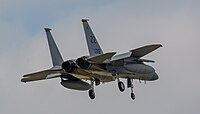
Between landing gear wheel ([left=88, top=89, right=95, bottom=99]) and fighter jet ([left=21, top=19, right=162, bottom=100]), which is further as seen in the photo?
landing gear wheel ([left=88, top=89, right=95, bottom=99])

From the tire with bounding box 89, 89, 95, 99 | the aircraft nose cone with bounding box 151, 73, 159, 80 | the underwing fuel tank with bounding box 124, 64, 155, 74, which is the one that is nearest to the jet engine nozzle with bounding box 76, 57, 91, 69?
the tire with bounding box 89, 89, 95, 99

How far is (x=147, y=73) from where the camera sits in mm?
96000

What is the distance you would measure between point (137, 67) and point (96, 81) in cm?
336

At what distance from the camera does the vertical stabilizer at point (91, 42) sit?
3725 inches

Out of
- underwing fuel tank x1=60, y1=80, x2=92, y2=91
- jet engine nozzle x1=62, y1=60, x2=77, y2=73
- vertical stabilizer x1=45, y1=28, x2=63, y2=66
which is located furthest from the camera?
underwing fuel tank x1=60, y1=80, x2=92, y2=91

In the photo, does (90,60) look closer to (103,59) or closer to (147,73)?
(103,59)

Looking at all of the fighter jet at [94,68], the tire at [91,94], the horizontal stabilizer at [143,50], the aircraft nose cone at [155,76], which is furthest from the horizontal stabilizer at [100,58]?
the aircraft nose cone at [155,76]

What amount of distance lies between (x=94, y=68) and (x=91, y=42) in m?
3.44

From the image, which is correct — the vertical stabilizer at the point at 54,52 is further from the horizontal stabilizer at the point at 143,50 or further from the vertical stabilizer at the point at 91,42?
the horizontal stabilizer at the point at 143,50

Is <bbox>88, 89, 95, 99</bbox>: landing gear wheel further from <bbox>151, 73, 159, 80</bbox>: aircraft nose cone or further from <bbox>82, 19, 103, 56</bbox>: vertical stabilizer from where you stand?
<bbox>151, 73, 159, 80</bbox>: aircraft nose cone

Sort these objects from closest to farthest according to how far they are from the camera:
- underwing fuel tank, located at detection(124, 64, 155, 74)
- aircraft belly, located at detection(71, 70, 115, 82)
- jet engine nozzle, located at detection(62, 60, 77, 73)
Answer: jet engine nozzle, located at detection(62, 60, 77, 73) < aircraft belly, located at detection(71, 70, 115, 82) < underwing fuel tank, located at detection(124, 64, 155, 74)

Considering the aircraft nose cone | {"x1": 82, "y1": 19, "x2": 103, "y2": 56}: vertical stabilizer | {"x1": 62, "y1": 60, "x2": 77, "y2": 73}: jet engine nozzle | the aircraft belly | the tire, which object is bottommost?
the tire

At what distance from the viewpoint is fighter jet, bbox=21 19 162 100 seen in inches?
3599

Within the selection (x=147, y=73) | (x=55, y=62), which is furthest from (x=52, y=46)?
(x=147, y=73)
